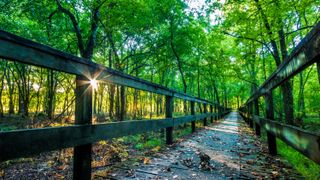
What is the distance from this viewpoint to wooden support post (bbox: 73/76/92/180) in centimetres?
211

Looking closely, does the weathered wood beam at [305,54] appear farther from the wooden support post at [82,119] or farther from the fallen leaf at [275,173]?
the wooden support post at [82,119]

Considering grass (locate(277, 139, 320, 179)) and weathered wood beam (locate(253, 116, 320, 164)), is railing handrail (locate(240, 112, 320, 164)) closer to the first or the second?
weathered wood beam (locate(253, 116, 320, 164))

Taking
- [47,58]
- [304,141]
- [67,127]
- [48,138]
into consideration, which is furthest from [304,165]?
[47,58]

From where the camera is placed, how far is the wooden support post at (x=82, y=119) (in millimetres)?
2109

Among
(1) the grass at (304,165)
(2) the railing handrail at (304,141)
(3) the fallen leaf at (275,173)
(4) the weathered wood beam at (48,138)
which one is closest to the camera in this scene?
(4) the weathered wood beam at (48,138)

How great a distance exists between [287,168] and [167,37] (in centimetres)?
1087

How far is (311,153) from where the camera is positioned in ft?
5.40

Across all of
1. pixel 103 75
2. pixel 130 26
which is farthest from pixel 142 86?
pixel 130 26

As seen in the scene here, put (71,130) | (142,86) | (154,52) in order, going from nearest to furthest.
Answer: (71,130) < (142,86) < (154,52)

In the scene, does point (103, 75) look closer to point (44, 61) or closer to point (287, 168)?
point (44, 61)

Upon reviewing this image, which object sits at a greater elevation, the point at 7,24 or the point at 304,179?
the point at 7,24

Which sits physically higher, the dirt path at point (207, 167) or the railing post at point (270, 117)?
the railing post at point (270, 117)

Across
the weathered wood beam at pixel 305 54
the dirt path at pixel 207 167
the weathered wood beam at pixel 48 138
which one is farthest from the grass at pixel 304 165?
the weathered wood beam at pixel 48 138

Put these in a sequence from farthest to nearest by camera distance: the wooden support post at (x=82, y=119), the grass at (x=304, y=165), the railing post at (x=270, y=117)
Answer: the railing post at (x=270, y=117)
the grass at (x=304, y=165)
the wooden support post at (x=82, y=119)
